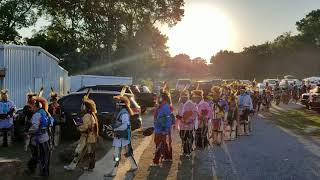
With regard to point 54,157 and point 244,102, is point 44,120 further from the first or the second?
point 244,102

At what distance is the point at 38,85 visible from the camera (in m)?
25.9

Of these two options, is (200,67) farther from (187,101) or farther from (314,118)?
(187,101)

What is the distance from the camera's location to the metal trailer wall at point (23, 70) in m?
20.6

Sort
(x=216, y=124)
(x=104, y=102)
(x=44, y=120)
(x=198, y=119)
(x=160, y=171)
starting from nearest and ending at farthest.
Result: (x=44, y=120)
(x=160, y=171)
(x=198, y=119)
(x=216, y=124)
(x=104, y=102)

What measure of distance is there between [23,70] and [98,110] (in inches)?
238

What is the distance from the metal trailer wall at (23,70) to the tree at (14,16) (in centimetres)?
3437

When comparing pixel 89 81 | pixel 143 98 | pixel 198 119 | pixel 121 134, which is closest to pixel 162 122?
pixel 121 134

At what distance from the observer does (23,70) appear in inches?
902

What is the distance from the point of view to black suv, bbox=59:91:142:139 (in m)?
17.9

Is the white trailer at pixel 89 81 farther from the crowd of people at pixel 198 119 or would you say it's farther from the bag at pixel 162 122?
the bag at pixel 162 122

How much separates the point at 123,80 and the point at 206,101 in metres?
28.9

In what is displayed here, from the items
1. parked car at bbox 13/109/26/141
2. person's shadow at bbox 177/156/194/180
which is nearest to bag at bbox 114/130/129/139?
person's shadow at bbox 177/156/194/180

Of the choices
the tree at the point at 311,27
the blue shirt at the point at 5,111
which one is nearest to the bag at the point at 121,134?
the blue shirt at the point at 5,111

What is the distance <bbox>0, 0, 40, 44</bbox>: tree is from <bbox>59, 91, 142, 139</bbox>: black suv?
4588 cm
